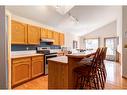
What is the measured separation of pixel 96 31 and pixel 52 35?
5.53m

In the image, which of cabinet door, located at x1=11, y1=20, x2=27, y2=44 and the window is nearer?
cabinet door, located at x1=11, y1=20, x2=27, y2=44

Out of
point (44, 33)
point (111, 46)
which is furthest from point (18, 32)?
point (111, 46)

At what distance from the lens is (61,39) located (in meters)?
7.27

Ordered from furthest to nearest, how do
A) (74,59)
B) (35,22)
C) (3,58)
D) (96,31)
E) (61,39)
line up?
1. (96,31)
2. (61,39)
3. (35,22)
4. (74,59)
5. (3,58)

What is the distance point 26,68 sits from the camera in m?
4.13

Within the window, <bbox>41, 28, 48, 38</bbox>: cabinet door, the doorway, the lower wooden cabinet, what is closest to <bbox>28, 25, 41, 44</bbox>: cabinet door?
<bbox>41, 28, 48, 38</bbox>: cabinet door

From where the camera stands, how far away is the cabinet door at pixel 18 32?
12.8 feet

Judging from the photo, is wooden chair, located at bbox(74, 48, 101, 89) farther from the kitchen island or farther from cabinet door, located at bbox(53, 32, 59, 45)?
cabinet door, located at bbox(53, 32, 59, 45)

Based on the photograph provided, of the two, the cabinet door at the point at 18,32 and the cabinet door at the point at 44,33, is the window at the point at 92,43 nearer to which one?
the cabinet door at the point at 44,33

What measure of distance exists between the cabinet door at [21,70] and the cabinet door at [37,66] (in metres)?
0.24

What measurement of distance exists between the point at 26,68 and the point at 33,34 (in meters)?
1.33

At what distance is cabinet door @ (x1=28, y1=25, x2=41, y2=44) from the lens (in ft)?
15.4
